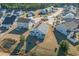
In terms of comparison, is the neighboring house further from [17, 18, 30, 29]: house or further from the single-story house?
the single-story house

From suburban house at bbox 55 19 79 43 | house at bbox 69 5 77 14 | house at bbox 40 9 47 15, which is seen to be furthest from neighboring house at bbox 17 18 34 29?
house at bbox 69 5 77 14

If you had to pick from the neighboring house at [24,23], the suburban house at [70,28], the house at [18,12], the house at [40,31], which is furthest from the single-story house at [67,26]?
the house at [18,12]

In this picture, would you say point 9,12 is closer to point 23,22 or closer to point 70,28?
point 23,22

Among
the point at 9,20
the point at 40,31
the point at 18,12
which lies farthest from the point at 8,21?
the point at 40,31

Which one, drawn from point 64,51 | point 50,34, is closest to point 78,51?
point 64,51

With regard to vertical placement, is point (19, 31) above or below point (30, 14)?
below

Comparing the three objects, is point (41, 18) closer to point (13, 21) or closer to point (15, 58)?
point (13, 21)

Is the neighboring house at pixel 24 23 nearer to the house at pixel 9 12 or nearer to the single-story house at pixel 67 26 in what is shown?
the house at pixel 9 12
